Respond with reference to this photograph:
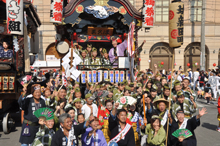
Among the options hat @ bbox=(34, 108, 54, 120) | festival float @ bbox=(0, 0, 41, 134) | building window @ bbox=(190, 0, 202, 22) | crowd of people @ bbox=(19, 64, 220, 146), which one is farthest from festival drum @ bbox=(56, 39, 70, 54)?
building window @ bbox=(190, 0, 202, 22)

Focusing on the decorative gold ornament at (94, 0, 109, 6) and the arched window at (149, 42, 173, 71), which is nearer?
the decorative gold ornament at (94, 0, 109, 6)

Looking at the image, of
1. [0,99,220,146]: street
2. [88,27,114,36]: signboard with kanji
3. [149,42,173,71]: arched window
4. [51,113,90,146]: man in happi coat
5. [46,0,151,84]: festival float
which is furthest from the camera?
[149,42,173,71]: arched window

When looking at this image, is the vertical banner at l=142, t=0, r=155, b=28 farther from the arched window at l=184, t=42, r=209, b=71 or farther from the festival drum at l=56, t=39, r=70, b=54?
the arched window at l=184, t=42, r=209, b=71

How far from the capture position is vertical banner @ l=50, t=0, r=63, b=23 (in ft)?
30.3

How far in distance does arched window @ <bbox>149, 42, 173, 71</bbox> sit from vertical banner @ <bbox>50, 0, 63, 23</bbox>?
1524 centimetres

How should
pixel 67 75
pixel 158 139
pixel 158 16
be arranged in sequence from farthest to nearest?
1. pixel 158 16
2. pixel 67 75
3. pixel 158 139

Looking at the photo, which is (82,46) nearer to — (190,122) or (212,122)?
(212,122)

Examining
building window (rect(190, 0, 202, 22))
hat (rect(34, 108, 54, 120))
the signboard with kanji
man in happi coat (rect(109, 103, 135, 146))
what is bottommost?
man in happi coat (rect(109, 103, 135, 146))

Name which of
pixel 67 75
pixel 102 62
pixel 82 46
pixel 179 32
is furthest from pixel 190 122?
pixel 82 46

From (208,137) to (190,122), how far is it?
125 inches

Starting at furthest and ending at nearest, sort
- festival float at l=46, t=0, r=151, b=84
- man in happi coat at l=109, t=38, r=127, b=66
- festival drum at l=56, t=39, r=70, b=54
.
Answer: festival drum at l=56, t=39, r=70, b=54, man in happi coat at l=109, t=38, r=127, b=66, festival float at l=46, t=0, r=151, b=84

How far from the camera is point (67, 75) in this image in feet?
31.5

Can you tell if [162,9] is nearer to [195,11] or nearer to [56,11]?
[195,11]

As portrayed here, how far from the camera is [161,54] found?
909 inches
